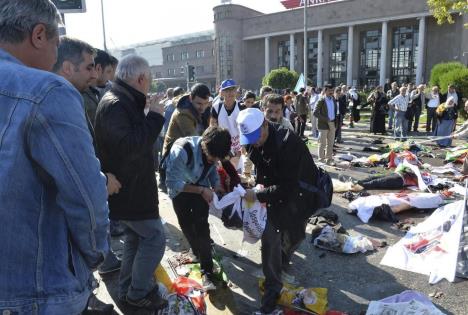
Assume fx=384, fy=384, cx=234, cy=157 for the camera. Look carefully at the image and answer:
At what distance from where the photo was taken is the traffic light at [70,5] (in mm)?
5461

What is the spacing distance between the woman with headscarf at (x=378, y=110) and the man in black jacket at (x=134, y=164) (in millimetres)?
13291

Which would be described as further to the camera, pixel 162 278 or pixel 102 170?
pixel 162 278

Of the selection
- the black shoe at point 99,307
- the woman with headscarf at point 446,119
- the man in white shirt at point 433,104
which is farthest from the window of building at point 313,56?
the black shoe at point 99,307

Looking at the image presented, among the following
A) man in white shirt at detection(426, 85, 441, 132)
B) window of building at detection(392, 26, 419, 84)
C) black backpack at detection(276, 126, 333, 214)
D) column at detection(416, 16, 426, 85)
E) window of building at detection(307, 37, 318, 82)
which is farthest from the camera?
window of building at detection(307, 37, 318, 82)

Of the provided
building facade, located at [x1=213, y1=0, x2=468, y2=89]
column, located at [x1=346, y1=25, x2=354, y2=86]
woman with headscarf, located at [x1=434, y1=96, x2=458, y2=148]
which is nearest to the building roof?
building facade, located at [x1=213, y1=0, x2=468, y2=89]

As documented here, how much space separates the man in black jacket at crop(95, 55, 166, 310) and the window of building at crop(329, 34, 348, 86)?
59660 mm

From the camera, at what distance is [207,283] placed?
3.56m

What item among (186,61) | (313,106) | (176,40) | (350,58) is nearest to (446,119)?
(313,106)

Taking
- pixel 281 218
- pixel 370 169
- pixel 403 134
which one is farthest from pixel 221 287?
pixel 403 134

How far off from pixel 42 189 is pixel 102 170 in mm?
1486

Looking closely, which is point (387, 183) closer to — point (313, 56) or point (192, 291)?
point (192, 291)

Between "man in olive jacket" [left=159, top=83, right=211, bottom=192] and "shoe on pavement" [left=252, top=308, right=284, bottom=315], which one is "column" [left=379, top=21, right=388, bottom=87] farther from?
"shoe on pavement" [left=252, top=308, right=284, bottom=315]

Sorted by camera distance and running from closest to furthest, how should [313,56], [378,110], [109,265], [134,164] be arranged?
[134,164] < [109,265] < [378,110] < [313,56]

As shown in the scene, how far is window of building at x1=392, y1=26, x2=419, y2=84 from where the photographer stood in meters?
52.4
